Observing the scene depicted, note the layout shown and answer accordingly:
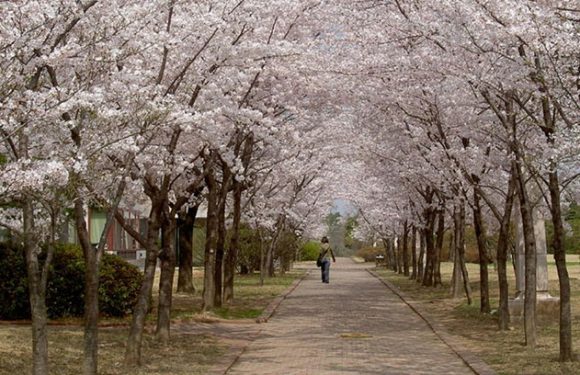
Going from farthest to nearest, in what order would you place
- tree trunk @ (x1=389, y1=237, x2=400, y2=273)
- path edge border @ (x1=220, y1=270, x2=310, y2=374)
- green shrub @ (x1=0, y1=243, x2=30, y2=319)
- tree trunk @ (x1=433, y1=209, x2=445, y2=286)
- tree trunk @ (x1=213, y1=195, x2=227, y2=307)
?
tree trunk @ (x1=389, y1=237, x2=400, y2=273) → tree trunk @ (x1=433, y1=209, x2=445, y2=286) → tree trunk @ (x1=213, y1=195, x2=227, y2=307) → green shrub @ (x1=0, y1=243, x2=30, y2=319) → path edge border @ (x1=220, y1=270, x2=310, y2=374)

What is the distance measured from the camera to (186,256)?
28.8 metres

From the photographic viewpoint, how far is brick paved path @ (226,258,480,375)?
40.3ft

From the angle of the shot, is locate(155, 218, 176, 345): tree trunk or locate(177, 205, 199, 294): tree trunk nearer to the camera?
locate(155, 218, 176, 345): tree trunk

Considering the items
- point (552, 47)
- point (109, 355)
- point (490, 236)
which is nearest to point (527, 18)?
point (552, 47)

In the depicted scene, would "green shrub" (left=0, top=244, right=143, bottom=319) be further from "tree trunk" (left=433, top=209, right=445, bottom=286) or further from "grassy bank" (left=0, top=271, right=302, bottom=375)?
"tree trunk" (left=433, top=209, right=445, bottom=286)

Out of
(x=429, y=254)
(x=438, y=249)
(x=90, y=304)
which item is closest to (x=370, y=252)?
(x=429, y=254)

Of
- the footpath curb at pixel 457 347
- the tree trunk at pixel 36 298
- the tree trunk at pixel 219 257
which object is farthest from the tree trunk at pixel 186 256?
the tree trunk at pixel 36 298

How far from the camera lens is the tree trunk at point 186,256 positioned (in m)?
28.1

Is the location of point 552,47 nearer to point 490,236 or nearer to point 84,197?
point 84,197

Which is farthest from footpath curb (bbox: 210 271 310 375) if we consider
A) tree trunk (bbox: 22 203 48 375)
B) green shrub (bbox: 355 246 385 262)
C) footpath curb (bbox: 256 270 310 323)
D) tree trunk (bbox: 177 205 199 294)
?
green shrub (bbox: 355 246 385 262)

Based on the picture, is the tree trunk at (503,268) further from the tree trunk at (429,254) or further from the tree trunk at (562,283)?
the tree trunk at (429,254)

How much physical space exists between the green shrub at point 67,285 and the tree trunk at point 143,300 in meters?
4.63

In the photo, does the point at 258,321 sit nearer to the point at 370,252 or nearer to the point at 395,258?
the point at 395,258

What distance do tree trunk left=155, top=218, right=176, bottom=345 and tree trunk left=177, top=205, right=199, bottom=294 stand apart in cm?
1299
